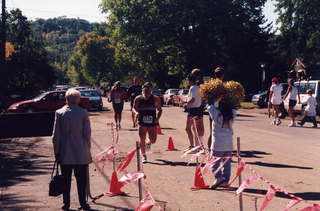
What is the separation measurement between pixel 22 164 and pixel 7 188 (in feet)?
8.70

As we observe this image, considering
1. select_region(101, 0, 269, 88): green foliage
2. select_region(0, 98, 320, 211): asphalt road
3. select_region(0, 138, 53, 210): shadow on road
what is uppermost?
select_region(101, 0, 269, 88): green foliage

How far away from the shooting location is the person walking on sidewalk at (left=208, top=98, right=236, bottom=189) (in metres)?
7.19

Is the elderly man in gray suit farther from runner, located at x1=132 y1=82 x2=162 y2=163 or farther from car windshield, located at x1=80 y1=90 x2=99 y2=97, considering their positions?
car windshield, located at x1=80 y1=90 x2=99 y2=97

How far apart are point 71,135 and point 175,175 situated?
10.1 ft

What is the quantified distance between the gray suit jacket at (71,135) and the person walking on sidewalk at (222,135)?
2.28 metres

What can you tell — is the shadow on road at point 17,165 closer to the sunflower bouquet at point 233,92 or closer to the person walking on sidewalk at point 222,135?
the person walking on sidewalk at point 222,135

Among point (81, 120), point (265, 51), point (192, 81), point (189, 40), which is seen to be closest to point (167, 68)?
point (189, 40)

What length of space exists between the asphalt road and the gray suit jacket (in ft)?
2.75

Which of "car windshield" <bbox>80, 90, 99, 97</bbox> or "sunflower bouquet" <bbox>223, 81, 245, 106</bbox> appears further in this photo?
"car windshield" <bbox>80, 90, 99, 97</bbox>

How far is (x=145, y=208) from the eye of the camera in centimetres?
490

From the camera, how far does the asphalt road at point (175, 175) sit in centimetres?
653

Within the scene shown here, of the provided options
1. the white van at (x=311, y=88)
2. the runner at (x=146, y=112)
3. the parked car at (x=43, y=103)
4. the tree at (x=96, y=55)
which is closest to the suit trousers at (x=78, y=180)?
the runner at (x=146, y=112)

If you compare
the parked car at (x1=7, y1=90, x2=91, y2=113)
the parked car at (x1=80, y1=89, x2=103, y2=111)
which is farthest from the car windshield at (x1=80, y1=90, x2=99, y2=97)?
the parked car at (x1=7, y1=90, x2=91, y2=113)

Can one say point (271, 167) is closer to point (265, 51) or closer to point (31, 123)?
point (31, 123)
